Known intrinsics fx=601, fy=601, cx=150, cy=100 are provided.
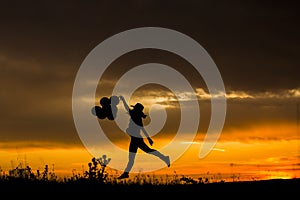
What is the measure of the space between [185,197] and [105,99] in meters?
6.84

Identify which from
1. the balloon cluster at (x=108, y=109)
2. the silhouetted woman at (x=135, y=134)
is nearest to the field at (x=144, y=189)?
the silhouetted woman at (x=135, y=134)

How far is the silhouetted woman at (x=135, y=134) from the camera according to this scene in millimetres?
18422

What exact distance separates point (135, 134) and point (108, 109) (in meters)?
1.22

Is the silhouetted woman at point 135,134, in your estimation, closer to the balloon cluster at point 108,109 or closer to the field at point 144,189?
the balloon cluster at point 108,109

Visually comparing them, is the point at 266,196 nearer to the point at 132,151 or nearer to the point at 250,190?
the point at 250,190

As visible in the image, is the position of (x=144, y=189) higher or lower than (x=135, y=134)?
lower

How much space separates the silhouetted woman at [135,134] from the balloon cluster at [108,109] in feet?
0.95

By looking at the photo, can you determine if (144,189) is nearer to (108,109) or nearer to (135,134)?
(135,134)

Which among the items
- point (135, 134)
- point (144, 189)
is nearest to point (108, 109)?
point (135, 134)

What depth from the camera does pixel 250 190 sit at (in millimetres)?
14086

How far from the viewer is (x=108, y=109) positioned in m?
19.0

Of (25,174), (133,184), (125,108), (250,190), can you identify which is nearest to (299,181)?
(250,190)

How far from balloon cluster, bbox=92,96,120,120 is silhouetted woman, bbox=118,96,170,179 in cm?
29

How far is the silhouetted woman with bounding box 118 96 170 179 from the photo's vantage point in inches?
725
